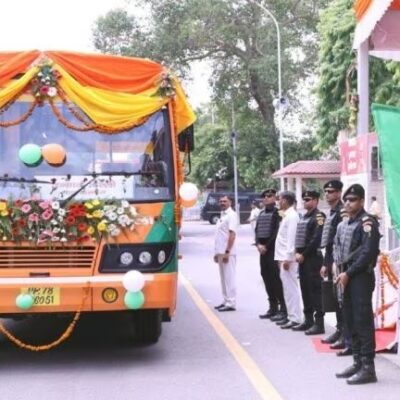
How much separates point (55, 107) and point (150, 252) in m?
1.60

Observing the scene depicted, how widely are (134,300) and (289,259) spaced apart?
3090mm

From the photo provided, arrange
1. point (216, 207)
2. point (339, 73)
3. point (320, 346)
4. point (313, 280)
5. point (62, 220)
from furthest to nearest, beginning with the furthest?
point (216, 207) → point (339, 73) → point (313, 280) → point (320, 346) → point (62, 220)

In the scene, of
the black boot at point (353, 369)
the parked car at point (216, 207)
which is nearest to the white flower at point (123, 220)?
the black boot at point (353, 369)

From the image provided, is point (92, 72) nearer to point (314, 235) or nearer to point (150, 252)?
point (150, 252)

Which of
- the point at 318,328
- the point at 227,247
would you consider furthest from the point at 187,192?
the point at 227,247

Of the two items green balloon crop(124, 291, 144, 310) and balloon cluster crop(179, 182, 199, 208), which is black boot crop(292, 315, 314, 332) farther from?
green balloon crop(124, 291, 144, 310)

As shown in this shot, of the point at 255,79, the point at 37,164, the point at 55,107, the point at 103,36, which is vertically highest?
the point at 103,36

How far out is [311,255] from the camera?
29.7 ft

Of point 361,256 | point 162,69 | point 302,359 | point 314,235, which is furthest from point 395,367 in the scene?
point 162,69

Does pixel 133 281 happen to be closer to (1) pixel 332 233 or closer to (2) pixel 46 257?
(2) pixel 46 257

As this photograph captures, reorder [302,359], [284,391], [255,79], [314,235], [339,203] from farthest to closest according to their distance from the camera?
[255,79], [314,235], [339,203], [302,359], [284,391]

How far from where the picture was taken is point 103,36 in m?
40.1

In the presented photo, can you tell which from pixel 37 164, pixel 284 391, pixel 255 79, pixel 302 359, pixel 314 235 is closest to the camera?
pixel 284 391

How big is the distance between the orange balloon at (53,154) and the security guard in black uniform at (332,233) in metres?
2.92
